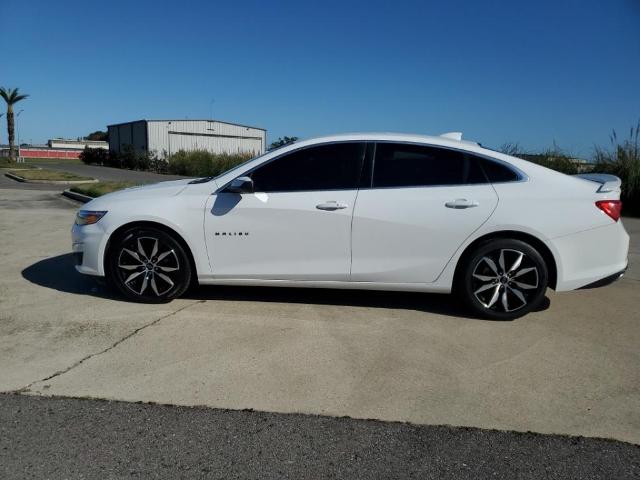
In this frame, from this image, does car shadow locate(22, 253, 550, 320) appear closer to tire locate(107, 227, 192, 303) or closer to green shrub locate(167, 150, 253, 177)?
tire locate(107, 227, 192, 303)

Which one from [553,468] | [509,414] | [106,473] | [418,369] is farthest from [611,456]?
[106,473]

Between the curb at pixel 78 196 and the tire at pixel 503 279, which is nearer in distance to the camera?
the tire at pixel 503 279

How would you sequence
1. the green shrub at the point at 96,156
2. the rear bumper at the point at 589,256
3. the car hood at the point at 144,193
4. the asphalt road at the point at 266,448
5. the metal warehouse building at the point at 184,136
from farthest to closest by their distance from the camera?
the green shrub at the point at 96,156 < the metal warehouse building at the point at 184,136 < the car hood at the point at 144,193 < the rear bumper at the point at 589,256 < the asphalt road at the point at 266,448

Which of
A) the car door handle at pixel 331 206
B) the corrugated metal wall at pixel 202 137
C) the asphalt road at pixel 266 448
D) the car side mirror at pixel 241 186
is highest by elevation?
the corrugated metal wall at pixel 202 137

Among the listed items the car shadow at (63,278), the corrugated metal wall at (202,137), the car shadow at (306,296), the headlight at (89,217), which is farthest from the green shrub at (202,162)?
the headlight at (89,217)

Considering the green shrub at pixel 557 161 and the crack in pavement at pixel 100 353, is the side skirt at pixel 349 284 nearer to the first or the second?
the crack in pavement at pixel 100 353

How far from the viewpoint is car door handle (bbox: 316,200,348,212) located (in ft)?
16.0

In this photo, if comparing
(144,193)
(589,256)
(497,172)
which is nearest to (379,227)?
(497,172)

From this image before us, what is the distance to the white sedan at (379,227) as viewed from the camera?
189 inches

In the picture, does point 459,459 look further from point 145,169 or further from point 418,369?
point 145,169

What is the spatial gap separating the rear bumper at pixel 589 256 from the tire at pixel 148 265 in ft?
11.0

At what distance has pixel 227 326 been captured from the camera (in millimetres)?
4715

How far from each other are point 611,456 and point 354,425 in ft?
4.43

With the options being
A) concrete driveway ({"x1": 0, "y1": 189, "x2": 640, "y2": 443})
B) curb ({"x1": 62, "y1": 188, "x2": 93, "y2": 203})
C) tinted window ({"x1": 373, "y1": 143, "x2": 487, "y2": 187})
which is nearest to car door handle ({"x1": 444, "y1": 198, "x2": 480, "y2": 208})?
tinted window ({"x1": 373, "y1": 143, "x2": 487, "y2": 187})
